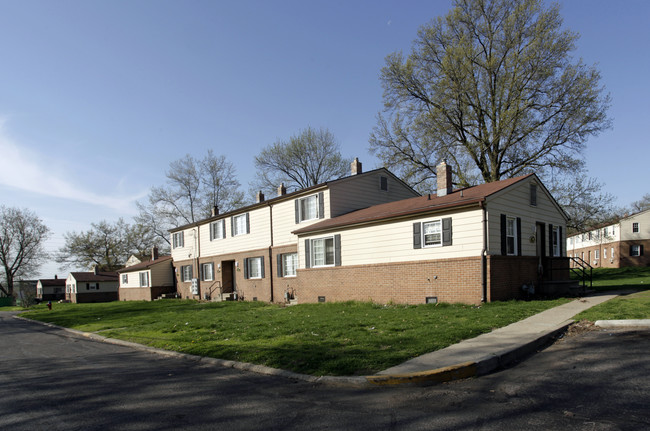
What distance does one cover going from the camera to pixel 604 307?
461 inches

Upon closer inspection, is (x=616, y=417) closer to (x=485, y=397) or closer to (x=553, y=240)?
(x=485, y=397)

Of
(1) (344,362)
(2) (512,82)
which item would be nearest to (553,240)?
(2) (512,82)

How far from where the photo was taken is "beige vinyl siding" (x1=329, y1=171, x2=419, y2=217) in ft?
72.5

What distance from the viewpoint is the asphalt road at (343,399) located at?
15.7 ft

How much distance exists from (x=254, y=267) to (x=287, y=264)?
11.4 ft

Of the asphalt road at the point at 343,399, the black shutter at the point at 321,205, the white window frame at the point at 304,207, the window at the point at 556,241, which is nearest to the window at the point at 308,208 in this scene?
the white window frame at the point at 304,207

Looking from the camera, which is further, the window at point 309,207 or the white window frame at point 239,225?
the white window frame at point 239,225

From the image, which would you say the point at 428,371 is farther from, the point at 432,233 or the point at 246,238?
the point at 246,238

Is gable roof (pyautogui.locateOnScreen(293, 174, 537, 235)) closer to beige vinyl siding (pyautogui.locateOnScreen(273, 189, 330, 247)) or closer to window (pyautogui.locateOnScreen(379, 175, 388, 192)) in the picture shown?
beige vinyl siding (pyautogui.locateOnScreen(273, 189, 330, 247))

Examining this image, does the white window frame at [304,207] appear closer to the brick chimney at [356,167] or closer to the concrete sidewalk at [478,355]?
the brick chimney at [356,167]

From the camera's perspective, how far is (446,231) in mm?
15336

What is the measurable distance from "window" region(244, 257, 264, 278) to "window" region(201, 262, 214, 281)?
498cm

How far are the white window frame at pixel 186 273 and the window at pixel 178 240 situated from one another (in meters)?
1.94

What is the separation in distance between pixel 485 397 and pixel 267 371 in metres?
3.67
